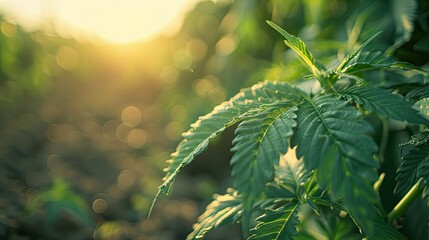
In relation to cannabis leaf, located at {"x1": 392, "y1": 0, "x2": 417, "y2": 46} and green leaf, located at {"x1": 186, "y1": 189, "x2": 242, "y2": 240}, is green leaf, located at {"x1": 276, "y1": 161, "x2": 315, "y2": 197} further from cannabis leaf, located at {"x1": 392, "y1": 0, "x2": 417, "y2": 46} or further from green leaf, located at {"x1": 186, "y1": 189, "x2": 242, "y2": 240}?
cannabis leaf, located at {"x1": 392, "y1": 0, "x2": 417, "y2": 46}

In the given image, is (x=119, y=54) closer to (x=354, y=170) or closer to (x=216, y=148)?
(x=216, y=148)

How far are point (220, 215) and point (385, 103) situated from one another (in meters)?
0.38

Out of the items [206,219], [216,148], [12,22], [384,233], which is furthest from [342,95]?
[216,148]

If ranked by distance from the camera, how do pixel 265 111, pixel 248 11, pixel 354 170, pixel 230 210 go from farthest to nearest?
pixel 248 11, pixel 230 210, pixel 265 111, pixel 354 170

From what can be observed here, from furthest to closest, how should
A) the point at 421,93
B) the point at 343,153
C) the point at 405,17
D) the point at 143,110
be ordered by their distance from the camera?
the point at 143,110 < the point at 405,17 < the point at 421,93 < the point at 343,153

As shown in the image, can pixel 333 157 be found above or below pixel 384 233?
above

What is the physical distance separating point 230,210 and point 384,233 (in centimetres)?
28

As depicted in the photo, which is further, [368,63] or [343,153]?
[368,63]

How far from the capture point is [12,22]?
281 cm

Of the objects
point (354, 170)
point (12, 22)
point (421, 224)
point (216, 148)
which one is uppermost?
point (12, 22)

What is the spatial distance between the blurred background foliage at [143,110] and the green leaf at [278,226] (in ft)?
1.31

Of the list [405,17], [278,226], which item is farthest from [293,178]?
[405,17]

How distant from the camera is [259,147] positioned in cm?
58

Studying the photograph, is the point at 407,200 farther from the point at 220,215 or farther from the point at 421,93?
the point at 220,215
